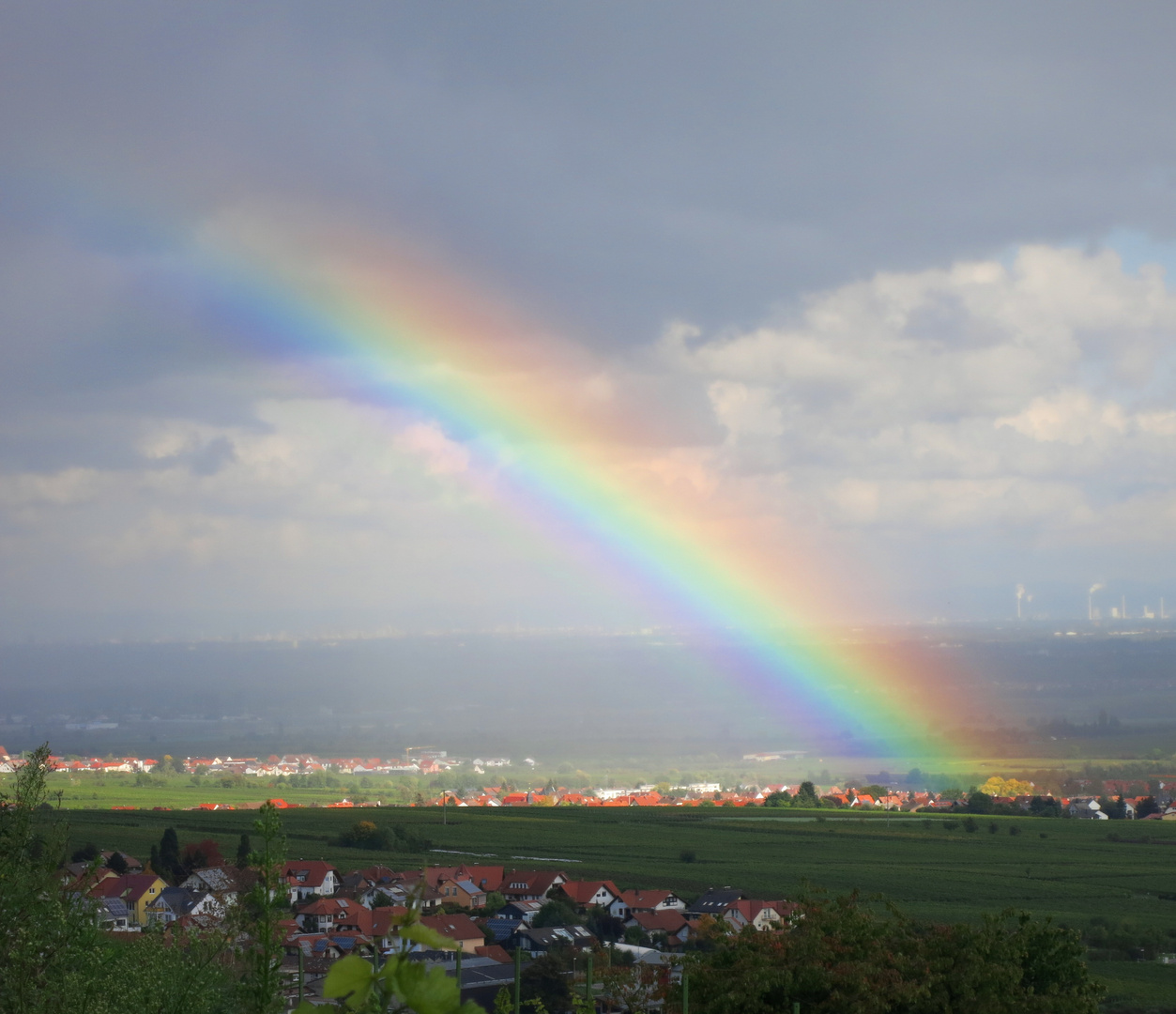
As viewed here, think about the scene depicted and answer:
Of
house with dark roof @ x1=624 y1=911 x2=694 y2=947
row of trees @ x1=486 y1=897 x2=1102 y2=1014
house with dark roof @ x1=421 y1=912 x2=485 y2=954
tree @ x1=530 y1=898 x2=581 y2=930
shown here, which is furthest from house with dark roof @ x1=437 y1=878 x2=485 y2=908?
row of trees @ x1=486 y1=897 x2=1102 y2=1014

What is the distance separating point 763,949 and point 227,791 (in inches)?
4607

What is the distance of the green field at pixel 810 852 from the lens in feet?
176

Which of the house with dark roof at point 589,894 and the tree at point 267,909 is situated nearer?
the tree at point 267,909

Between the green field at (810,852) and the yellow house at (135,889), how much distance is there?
4.29 metres

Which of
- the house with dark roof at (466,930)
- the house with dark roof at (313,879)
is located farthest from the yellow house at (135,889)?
the house with dark roof at (466,930)

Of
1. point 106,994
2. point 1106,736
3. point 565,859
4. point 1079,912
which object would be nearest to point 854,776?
point 1106,736

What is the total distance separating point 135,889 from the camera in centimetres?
4047

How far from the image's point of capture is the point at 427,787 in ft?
487

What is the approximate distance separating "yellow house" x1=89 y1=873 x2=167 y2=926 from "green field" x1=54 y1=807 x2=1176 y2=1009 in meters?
4.29

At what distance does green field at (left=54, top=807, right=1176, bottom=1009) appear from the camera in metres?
53.6

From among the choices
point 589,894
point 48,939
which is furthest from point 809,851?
point 48,939

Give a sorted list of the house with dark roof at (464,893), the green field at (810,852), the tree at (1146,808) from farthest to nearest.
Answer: the tree at (1146,808) < the green field at (810,852) < the house with dark roof at (464,893)

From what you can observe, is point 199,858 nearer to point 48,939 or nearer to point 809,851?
point 809,851

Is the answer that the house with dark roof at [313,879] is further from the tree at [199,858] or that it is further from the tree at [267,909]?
the tree at [267,909]
